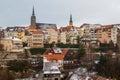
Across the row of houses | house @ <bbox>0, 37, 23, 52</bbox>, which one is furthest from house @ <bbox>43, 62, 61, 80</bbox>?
the row of houses

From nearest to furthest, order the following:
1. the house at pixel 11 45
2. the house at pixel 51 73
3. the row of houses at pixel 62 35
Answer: the house at pixel 51 73 → the house at pixel 11 45 → the row of houses at pixel 62 35

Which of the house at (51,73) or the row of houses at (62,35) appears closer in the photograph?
the house at (51,73)

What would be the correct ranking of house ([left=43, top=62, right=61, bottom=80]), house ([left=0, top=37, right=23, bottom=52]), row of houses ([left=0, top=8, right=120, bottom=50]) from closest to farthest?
house ([left=43, top=62, right=61, bottom=80]) < house ([left=0, top=37, right=23, bottom=52]) < row of houses ([left=0, top=8, right=120, bottom=50])

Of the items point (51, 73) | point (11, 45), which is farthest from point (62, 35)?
point (51, 73)

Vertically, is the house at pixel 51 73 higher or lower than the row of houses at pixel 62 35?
lower

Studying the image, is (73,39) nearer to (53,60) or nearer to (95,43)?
(95,43)

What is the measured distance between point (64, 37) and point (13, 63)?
23615 millimetres

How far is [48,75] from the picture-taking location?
40500 mm

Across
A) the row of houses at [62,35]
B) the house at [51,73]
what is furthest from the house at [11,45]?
the house at [51,73]

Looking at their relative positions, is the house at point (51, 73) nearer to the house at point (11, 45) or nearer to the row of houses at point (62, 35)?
the house at point (11, 45)

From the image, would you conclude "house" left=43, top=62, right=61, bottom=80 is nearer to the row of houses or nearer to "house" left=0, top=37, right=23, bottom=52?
"house" left=0, top=37, right=23, bottom=52

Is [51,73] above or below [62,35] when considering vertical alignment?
below

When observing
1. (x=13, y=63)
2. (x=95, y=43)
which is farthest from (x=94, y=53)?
(x=13, y=63)

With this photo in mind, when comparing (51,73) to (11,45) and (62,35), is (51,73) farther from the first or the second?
(62,35)
